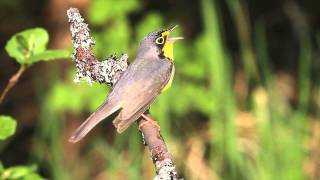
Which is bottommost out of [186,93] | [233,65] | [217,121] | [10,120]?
[10,120]

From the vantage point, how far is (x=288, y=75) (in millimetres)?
6066

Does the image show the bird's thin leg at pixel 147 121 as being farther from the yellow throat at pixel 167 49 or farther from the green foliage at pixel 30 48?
the green foliage at pixel 30 48

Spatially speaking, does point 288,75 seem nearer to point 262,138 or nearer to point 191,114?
point 191,114

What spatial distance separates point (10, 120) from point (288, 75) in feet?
14.9

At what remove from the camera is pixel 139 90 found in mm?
1535

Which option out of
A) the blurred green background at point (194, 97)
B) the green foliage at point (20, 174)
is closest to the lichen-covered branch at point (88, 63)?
the green foliage at point (20, 174)

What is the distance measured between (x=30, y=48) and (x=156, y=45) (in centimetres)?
33

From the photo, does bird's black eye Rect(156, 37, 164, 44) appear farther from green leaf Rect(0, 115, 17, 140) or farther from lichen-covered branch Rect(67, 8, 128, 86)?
green leaf Rect(0, 115, 17, 140)

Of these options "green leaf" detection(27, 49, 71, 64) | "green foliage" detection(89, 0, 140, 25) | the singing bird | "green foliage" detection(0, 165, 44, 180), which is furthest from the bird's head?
"green foliage" detection(89, 0, 140, 25)

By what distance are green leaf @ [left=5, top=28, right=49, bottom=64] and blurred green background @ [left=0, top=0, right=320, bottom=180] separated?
5.54 ft

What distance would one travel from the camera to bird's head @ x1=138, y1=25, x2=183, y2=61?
5.38 feet

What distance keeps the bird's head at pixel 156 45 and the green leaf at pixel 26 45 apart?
0.97 ft

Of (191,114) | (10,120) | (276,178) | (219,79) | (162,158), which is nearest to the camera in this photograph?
(162,158)

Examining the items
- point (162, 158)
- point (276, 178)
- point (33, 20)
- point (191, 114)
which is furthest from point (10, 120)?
point (33, 20)
